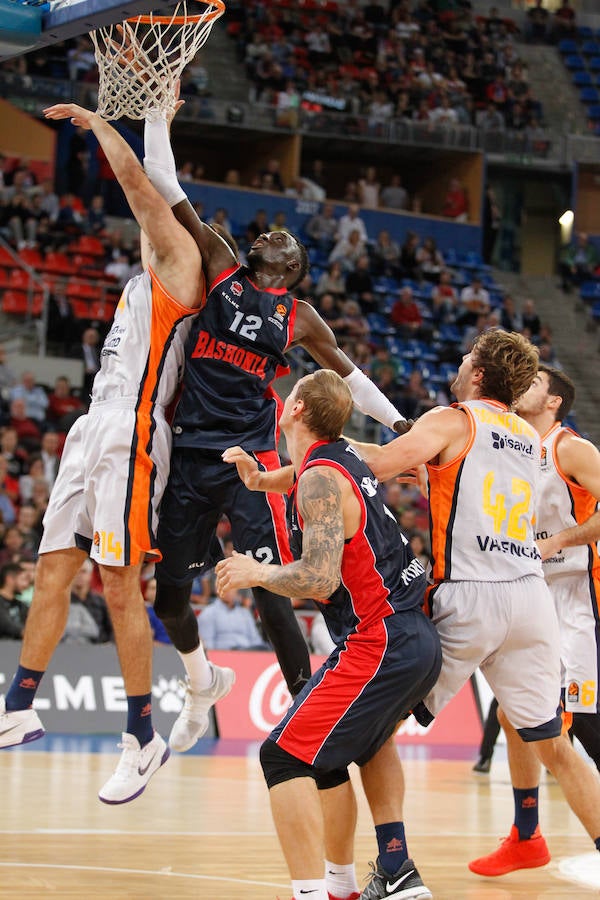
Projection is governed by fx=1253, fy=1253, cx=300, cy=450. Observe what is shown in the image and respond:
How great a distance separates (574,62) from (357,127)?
22.7 feet

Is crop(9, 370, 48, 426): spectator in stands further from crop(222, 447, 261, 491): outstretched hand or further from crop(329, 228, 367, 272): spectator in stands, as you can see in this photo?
crop(222, 447, 261, 491): outstretched hand

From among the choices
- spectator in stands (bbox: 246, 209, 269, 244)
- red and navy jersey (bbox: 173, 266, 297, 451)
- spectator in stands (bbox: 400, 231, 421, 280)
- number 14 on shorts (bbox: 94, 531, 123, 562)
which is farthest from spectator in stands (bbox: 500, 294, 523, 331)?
number 14 on shorts (bbox: 94, 531, 123, 562)

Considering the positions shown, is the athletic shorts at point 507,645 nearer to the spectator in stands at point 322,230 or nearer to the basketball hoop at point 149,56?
the basketball hoop at point 149,56

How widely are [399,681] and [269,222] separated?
1718cm

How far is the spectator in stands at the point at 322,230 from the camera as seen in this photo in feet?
67.9

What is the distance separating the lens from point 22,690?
18.0 ft

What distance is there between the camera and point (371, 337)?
19.0 metres

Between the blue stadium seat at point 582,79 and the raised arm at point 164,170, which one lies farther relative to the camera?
the blue stadium seat at point 582,79

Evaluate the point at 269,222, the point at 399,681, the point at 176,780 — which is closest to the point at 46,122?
the point at 269,222

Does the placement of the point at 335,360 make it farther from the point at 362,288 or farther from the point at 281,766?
the point at 362,288

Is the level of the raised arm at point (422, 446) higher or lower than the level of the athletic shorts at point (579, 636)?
higher

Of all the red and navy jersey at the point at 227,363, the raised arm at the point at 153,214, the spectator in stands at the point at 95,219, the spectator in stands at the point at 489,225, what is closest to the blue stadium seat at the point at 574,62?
the spectator in stands at the point at 489,225

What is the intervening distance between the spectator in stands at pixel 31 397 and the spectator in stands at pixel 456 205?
1220cm

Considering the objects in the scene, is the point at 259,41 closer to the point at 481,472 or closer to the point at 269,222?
the point at 269,222
